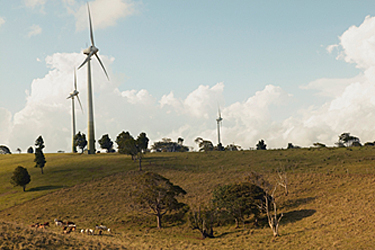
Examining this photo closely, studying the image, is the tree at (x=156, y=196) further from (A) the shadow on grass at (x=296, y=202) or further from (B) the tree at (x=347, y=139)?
(B) the tree at (x=347, y=139)

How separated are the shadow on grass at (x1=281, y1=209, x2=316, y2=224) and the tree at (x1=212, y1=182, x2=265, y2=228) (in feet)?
16.0

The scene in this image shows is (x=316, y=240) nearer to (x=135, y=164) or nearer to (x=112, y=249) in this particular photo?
(x=112, y=249)

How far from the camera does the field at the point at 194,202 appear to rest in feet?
122

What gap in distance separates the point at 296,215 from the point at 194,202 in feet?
69.1

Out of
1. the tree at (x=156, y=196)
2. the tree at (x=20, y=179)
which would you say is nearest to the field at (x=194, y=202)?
the tree at (x=20, y=179)

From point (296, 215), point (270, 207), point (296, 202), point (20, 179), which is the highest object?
point (20, 179)

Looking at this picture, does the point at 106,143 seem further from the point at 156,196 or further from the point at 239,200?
the point at 239,200

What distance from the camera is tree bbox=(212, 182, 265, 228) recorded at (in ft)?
169

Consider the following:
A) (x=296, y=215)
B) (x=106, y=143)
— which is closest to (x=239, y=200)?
(x=296, y=215)

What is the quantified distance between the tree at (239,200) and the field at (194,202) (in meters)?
2.38

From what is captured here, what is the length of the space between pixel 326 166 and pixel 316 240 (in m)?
55.8

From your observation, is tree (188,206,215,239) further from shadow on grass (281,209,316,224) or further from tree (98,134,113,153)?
tree (98,134,113,153)

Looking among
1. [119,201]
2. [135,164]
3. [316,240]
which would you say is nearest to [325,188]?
[316,240]

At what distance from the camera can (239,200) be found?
5194 cm
